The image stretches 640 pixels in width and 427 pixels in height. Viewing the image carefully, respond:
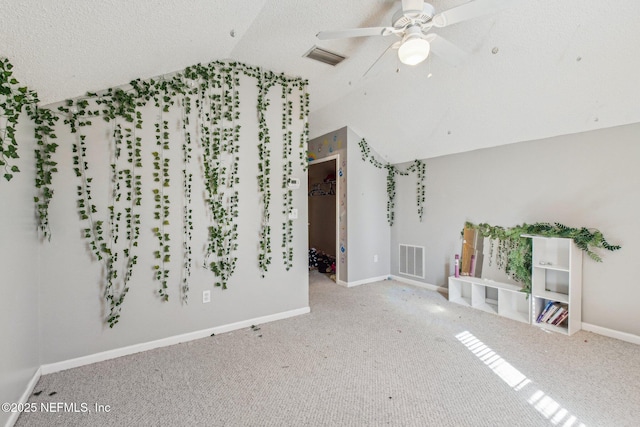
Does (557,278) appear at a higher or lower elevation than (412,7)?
lower

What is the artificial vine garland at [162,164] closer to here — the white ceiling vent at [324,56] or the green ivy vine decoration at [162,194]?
the green ivy vine decoration at [162,194]

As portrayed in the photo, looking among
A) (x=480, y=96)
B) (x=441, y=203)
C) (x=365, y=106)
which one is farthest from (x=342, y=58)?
(x=441, y=203)

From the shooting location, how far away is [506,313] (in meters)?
3.34

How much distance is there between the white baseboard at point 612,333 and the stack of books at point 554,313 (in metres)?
0.27

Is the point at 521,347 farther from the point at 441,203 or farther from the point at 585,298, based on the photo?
the point at 441,203

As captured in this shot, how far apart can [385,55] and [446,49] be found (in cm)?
46

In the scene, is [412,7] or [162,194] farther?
[162,194]

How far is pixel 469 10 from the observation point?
1738 millimetres

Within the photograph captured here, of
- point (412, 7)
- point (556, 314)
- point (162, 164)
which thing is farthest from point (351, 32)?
point (556, 314)

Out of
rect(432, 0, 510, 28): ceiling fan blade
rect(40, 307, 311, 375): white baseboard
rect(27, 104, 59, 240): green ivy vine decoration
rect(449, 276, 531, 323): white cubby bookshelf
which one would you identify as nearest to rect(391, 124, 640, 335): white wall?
rect(449, 276, 531, 323): white cubby bookshelf

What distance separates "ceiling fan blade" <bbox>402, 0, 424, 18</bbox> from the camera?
1.81 metres

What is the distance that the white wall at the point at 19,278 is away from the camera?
5.48 ft

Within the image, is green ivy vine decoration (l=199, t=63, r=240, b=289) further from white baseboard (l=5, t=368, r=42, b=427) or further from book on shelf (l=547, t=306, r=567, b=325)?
book on shelf (l=547, t=306, r=567, b=325)

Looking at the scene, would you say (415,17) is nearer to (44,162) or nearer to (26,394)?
(44,162)
